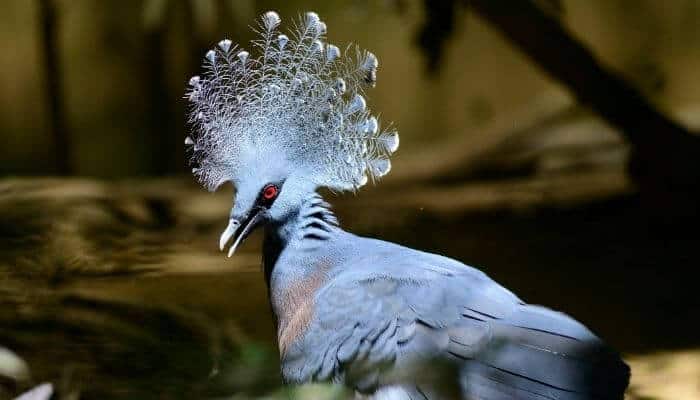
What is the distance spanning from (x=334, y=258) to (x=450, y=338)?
0.43 metres

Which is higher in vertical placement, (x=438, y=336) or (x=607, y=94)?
(x=607, y=94)

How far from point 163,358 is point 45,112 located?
14.2 ft

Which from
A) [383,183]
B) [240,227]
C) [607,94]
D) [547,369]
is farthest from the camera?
[383,183]

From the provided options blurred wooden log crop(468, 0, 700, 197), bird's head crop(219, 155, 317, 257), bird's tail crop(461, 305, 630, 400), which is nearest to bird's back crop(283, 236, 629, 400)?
bird's tail crop(461, 305, 630, 400)

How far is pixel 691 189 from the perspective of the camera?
4305 mm

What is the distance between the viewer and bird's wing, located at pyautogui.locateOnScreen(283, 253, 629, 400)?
5.48 feet

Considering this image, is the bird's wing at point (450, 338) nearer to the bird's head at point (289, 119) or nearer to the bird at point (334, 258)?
the bird at point (334, 258)

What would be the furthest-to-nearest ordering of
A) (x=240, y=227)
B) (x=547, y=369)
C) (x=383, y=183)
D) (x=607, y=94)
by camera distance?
1. (x=383, y=183)
2. (x=607, y=94)
3. (x=240, y=227)
4. (x=547, y=369)

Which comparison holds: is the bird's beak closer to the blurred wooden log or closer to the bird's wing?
the bird's wing

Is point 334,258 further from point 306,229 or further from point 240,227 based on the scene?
point 240,227

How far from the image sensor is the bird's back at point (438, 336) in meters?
1.67

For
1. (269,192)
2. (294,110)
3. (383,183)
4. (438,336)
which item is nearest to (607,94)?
(383,183)

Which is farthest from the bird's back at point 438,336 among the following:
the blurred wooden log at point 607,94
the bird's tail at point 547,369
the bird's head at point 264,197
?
the blurred wooden log at point 607,94

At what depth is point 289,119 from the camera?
212 cm
